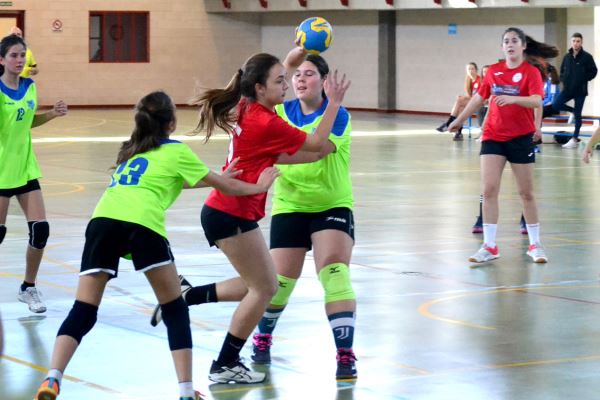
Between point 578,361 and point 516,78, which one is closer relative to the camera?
point 578,361

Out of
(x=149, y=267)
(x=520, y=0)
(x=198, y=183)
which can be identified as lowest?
(x=149, y=267)

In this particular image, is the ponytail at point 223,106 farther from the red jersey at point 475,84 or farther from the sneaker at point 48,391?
the red jersey at point 475,84

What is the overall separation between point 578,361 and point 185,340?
2.51 meters

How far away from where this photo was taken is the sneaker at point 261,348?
23.6 ft

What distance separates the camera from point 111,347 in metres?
7.56

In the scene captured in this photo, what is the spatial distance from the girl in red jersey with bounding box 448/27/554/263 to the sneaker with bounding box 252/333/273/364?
4.20 metres

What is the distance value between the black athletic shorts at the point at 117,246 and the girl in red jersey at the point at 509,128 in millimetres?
5519

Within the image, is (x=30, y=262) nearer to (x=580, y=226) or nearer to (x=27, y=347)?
(x=27, y=347)

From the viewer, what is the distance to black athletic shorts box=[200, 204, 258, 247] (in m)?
A: 6.58

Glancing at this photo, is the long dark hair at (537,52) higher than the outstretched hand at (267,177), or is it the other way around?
the long dark hair at (537,52)

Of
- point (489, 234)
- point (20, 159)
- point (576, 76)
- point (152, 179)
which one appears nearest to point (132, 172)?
point (152, 179)

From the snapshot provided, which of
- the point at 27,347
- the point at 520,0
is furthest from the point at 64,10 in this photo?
the point at 27,347

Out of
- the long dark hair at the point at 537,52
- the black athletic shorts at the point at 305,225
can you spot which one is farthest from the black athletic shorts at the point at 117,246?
the long dark hair at the point at 537,52

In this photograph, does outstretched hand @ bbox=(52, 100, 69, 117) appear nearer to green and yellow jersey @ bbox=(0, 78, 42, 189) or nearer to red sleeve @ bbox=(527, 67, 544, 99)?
green and yellow jersey @ bbox=(0, 78, 42, 189)
